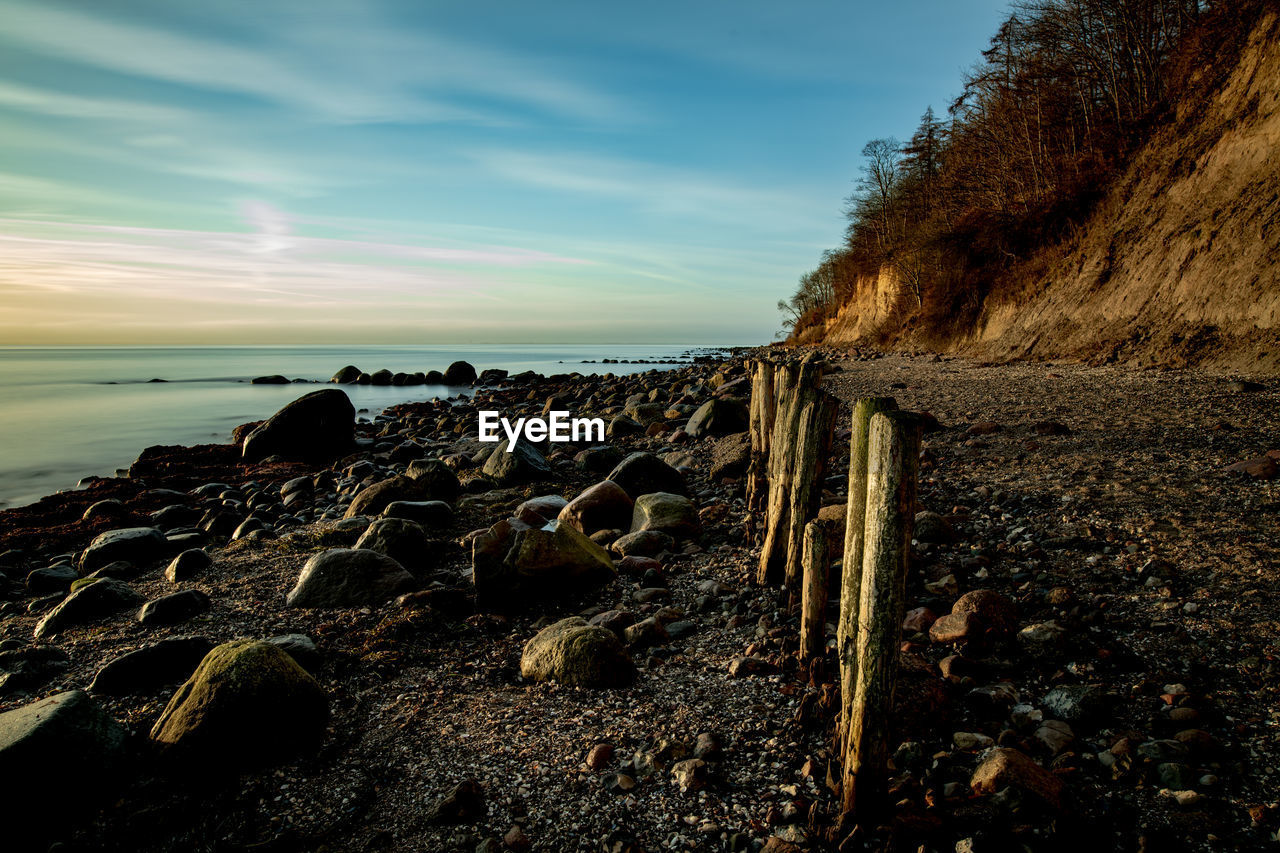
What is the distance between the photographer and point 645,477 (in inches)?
342

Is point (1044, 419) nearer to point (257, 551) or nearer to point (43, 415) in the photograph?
point (257, 551)

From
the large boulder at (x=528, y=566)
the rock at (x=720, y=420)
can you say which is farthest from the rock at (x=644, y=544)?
the rock at (x=720, y=420)

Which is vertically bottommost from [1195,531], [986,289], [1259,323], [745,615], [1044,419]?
[745,615]

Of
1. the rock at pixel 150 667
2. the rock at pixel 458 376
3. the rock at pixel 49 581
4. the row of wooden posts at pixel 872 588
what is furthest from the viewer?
the rock at pixel 458 376

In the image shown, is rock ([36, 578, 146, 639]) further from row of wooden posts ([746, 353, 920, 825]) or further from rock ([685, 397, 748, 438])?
rock ([685, 397, 748, 438])

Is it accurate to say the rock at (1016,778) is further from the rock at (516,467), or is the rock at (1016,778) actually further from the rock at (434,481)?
the rock at (516,467)

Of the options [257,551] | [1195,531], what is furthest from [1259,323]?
[257,551]

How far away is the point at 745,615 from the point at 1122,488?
12.8ft

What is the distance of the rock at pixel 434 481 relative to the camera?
31.2 feet

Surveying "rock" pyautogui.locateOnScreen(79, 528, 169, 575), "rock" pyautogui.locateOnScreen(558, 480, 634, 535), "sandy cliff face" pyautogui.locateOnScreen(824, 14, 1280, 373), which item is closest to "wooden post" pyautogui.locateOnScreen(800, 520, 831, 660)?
"rock" pyautogui.locateOnScreen(558, 480, 634, 535)

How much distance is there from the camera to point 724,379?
891 inches

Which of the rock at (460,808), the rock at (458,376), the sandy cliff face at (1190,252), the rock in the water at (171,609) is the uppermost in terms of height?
the sandy cliff face at (1190,252)

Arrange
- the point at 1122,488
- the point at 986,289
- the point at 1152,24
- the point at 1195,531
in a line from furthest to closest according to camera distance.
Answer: the point at 986,289
the point at 1152,24
the point at 1122,488
the point at 1195,531

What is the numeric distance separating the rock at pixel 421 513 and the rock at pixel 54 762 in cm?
449
